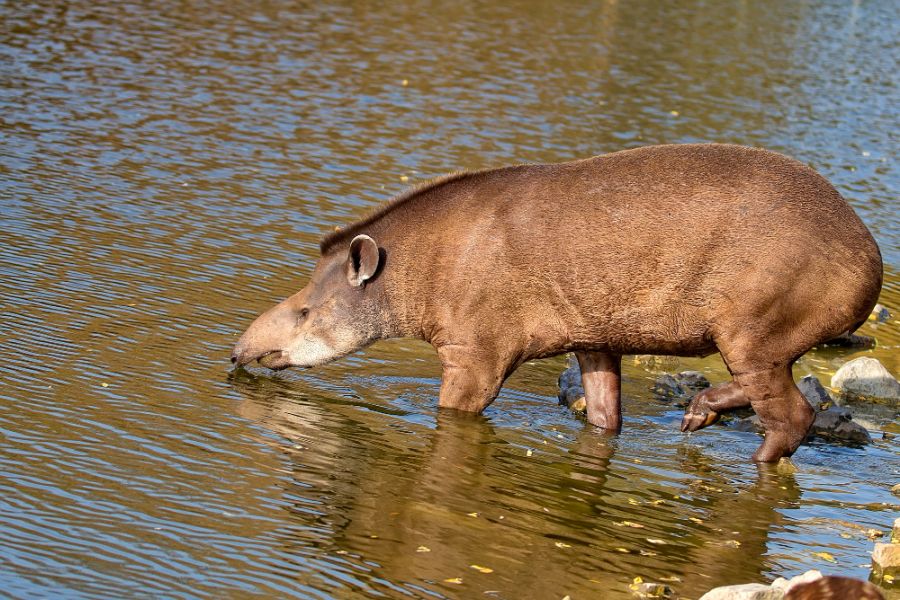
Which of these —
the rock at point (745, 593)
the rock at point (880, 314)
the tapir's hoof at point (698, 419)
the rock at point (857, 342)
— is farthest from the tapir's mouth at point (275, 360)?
the rock at point (880, 314)

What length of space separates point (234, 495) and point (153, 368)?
2556 millimetres

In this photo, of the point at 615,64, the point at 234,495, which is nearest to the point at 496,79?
the point at 615,64

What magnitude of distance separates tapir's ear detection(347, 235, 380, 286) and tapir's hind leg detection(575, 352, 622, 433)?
1801mm

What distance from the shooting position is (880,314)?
1480cm

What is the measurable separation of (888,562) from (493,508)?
7.86ft

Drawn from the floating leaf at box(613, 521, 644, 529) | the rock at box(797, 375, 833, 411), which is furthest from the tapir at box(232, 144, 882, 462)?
the floating leaf at box(613, 521, 644, 529)

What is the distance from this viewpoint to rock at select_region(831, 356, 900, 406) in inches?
494

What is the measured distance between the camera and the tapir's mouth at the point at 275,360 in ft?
37.0

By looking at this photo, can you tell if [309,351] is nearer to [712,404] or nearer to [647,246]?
[647,246]

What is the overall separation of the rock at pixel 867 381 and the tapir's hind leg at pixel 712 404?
2.27 m

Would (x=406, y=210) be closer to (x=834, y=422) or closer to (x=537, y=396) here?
(x=537, y=396)

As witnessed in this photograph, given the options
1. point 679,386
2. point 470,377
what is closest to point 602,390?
point 470,377

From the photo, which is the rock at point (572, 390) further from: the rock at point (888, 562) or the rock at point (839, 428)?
the rock at point (888, 562)

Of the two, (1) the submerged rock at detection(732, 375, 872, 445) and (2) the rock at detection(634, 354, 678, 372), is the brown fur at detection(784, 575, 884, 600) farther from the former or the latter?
(2) the rock at detection(634, 354, 678, 372)
